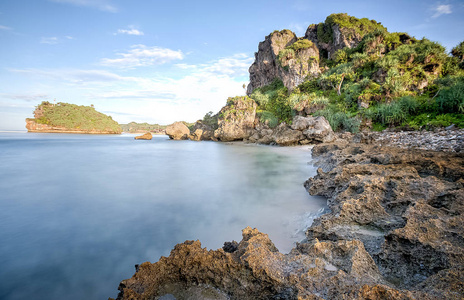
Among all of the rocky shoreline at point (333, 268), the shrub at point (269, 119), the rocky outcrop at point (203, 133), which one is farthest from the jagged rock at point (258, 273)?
the rocky outcrop at point (203, 133)

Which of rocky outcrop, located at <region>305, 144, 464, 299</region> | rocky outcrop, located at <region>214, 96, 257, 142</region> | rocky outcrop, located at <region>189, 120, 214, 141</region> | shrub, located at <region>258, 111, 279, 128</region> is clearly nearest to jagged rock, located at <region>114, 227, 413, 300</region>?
rocky outcrop, located at <region>305, 144, 464, 299</region>

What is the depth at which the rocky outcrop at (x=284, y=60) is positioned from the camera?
115 feet

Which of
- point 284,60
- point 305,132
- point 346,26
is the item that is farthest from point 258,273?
point 346,26

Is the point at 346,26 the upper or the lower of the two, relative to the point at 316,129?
upper

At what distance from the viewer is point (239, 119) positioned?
31.2m

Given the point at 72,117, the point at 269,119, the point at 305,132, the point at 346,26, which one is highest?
the point at 346,26

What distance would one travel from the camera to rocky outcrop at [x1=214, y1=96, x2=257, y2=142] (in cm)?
3085

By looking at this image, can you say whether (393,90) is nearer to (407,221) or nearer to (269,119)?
(269,119)

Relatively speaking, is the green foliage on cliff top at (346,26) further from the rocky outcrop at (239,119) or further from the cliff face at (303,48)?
the rocky outcrop at (239,119)

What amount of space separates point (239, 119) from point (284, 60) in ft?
47.7

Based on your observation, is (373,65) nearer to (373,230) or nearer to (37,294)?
(373,230)

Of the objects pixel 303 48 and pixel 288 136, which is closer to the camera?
pixel 288 136

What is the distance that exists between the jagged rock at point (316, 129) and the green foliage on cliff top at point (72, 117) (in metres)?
93.9

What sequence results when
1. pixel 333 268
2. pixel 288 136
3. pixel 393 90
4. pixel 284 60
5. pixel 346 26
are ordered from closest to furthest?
pixel 333 268 < pixel 393 90 < pixel 288 136 < pixel 284 60 < pixel 346 26
